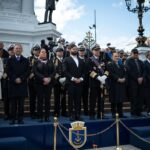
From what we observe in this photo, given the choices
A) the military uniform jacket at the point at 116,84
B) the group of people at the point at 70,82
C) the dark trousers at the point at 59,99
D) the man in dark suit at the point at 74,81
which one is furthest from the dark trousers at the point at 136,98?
the dark trousers at the point at 59,99

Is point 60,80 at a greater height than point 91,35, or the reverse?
point 91,35

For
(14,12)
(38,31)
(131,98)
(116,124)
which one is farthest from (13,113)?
(14,12)

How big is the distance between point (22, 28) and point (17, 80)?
9017 mm

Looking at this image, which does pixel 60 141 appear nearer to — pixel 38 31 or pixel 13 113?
pixel 13 113

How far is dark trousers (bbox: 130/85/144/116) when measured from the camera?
25.8ft

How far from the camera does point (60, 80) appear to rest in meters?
7.45

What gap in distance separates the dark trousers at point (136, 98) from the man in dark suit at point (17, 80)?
2.84m

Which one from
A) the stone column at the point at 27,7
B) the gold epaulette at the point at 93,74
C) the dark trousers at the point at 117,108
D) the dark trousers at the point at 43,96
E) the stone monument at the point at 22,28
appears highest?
the stone column at the point at 27,7

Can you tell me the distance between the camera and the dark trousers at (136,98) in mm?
7879

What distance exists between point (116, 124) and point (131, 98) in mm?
1149

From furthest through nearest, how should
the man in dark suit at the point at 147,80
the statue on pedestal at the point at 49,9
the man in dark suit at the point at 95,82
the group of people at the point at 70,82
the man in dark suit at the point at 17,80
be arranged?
the statue on pedestal at the point at 49,9 → the man in dark suit at the point at 147,80 → the man in dark suit at the point at 95,82 → the group of people at the point at 70,82 → the man in dark suit at the point at 17,80

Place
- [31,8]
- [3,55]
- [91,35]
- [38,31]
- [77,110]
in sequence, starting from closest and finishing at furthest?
[77,110]
[3,55]
[38,31]
[31,8]
[91,35]

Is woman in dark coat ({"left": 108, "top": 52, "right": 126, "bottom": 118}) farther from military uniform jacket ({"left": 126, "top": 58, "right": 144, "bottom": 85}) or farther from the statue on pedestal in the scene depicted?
the statue on pedestal

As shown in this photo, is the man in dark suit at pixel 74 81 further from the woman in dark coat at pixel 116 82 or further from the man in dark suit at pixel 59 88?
the woman in dark coat at pixel 116 82
